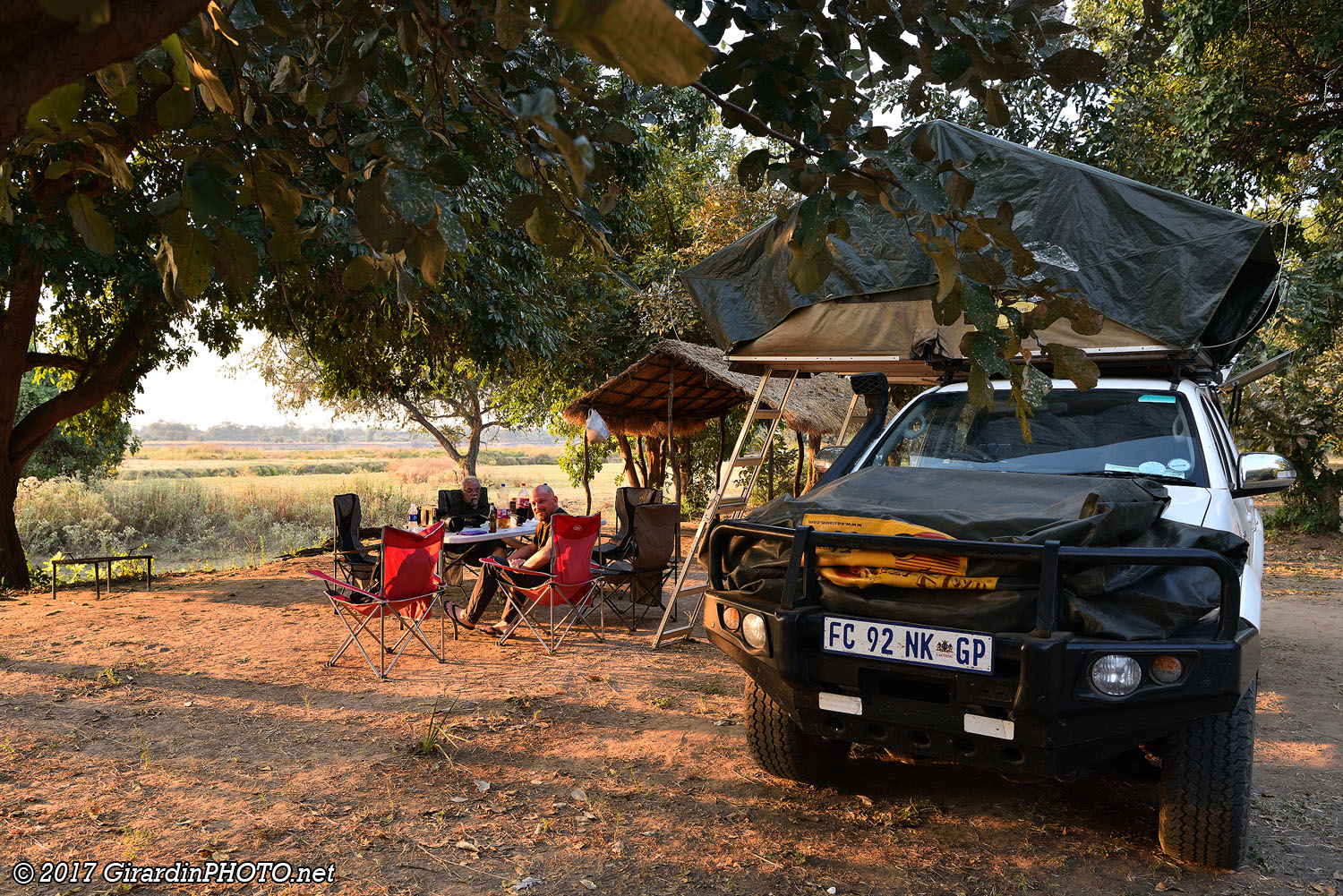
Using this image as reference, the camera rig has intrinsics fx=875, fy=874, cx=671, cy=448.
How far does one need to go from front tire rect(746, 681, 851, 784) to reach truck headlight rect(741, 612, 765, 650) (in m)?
0.64

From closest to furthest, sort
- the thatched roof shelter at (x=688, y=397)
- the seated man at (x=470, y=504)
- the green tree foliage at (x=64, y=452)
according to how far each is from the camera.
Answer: the seated man at (x=470, y=504) < the thatched roof shelter at (x=688, y=397) < the green tree foliage at (x=64, y=452)

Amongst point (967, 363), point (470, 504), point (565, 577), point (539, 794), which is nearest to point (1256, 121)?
point (967, 363)

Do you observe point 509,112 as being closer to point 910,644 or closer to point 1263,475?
point 910,644

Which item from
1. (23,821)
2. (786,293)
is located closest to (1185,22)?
(786,293)

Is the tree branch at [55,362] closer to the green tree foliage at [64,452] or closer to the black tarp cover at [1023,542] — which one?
the green tree foliage at [64,452]

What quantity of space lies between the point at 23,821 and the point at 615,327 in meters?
13.1

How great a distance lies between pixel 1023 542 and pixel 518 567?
497 centimetres

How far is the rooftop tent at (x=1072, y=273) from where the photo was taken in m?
4.72

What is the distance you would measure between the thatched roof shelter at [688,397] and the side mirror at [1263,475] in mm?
5646

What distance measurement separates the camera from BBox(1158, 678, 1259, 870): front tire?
3162 mm

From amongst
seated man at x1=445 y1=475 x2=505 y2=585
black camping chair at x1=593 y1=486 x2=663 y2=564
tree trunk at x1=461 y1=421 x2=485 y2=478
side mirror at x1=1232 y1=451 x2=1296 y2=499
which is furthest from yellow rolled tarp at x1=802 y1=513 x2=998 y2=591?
tree trunk at x1=461 y1=421 x2=485 y2=478

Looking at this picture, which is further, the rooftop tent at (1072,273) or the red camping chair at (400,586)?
the red camping chair at (400,586)

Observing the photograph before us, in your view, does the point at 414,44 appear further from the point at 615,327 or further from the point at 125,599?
the point at 615,327

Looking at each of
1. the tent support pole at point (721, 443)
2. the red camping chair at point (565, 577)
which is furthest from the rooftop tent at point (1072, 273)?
the red camping chair at point (565, 577)
